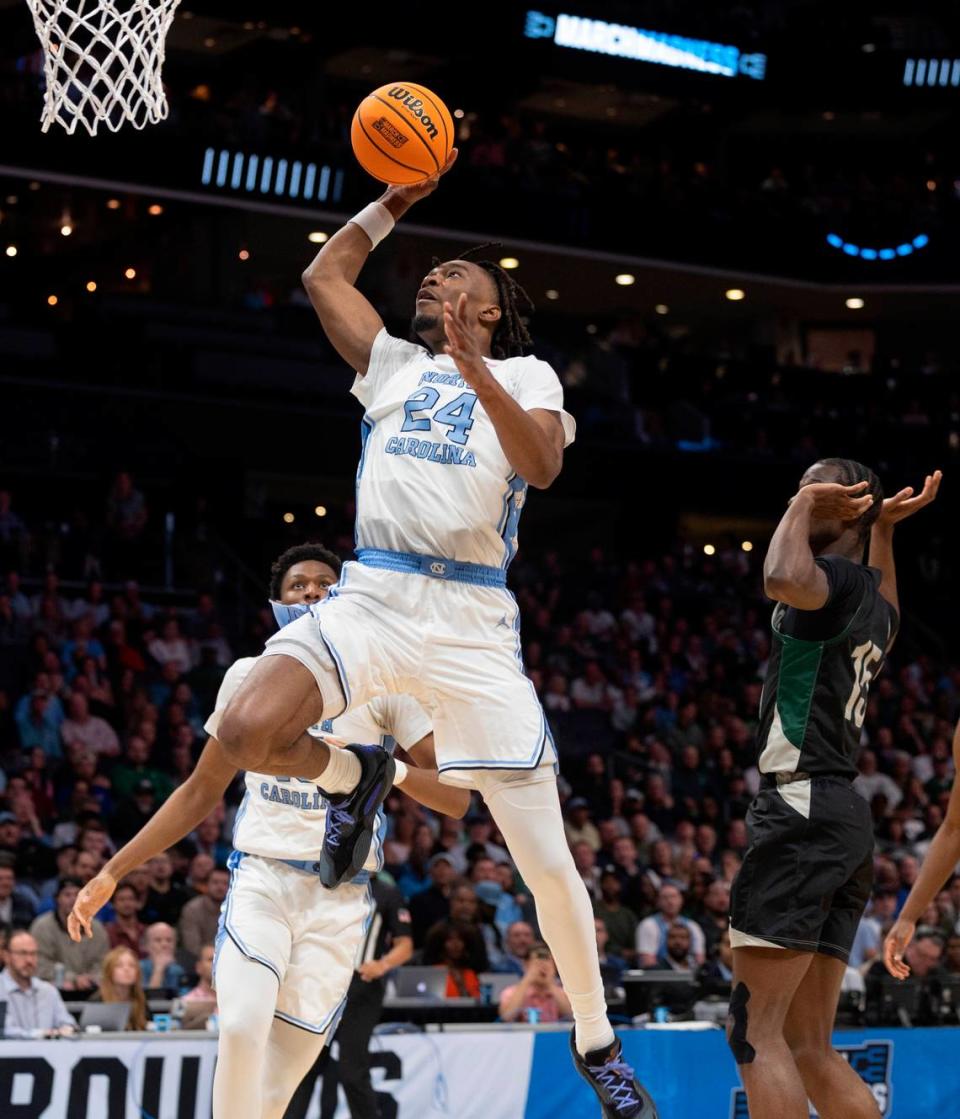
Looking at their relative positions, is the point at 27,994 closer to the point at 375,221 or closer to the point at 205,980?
the point at 205,980

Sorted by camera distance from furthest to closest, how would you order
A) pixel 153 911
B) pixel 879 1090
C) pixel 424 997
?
pixel 153 911, pixel 424 997, pixel 879 1090

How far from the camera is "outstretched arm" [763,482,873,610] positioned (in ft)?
18.5

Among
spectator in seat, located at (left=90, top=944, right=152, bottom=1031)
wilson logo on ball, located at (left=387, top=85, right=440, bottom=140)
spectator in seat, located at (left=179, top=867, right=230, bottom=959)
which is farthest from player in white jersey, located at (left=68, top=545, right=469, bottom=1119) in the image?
spectator in seat, located at (left=179, top=867, right=230, bottom=959)

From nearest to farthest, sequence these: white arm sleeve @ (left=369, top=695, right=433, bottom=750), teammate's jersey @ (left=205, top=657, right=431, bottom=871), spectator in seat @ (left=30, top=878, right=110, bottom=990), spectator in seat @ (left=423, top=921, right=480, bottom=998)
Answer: teammate's jersey @ (left=205, top=657, right=431, bottom=871) < white arm sleeve @ (left=369, top=695, right=433, bottom=750) < spectator in seat @ (left=30, top=878, right=110, bottom=990) < spectator in seat @ (left=423, top=921, right=480, bottom=998)

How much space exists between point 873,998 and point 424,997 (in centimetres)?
280

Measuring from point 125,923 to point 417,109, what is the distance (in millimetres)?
7704

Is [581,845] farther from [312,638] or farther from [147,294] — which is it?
[147,294]

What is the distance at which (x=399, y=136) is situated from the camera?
578 centimetres

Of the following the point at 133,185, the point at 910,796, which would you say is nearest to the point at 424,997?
the point at 910,796

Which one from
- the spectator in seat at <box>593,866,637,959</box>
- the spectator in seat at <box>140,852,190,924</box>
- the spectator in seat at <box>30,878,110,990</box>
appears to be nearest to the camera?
the spectator in seat at <box>30,878,110,990</box>

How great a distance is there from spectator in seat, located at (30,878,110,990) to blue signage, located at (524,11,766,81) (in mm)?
19261

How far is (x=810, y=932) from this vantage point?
5.78 m

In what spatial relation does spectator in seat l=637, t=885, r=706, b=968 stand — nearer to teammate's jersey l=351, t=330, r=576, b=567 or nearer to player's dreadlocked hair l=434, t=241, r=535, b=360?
player's dreadlocked hair l=434, t=241, r=535, b=360

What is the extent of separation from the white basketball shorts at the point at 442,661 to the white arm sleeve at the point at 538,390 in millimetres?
617
